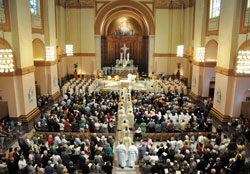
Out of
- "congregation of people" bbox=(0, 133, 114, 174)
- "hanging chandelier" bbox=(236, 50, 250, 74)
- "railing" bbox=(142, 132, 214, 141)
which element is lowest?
"railing" bbox=(142, 132, 214, 141)

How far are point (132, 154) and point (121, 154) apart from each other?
0.54 meters

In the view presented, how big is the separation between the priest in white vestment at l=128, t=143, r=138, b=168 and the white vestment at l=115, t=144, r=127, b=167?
9.5 inches

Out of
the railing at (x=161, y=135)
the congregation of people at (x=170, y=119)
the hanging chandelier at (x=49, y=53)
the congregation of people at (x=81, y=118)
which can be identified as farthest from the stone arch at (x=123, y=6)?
the railing at (x=161, y=135)

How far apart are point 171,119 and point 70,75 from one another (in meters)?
19.8

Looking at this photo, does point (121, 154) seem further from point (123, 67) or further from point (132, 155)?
point (123, 67)

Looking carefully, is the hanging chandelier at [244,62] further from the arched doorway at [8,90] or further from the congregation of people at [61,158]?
the arched doorway at [8,90]

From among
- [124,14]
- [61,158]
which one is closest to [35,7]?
[61,158]

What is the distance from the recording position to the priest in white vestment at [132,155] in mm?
11273

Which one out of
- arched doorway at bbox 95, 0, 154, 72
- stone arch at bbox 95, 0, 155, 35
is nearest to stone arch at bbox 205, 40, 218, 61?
stone arch at bbox 95, 0, 155, 35

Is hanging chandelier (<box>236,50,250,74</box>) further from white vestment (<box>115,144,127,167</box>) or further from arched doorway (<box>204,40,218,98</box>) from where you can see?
arched doorway (<box>204,40,218,98</box>)

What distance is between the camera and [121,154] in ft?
36.8

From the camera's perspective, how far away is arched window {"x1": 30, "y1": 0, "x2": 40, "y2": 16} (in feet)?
60.4

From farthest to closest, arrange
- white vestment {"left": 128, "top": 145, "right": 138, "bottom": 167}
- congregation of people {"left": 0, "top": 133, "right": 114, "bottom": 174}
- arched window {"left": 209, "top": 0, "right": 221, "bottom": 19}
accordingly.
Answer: arched window {"left": 209, "top": 0, "right": 221, "bottom": 19} < white vestment {"left": 128, "top": 145, "right": 138, "bottom": 167} < congregation of people {"left": 0, "top": 133, "right": 114, "bottom": 174}

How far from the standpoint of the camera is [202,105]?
20547 millimetres
